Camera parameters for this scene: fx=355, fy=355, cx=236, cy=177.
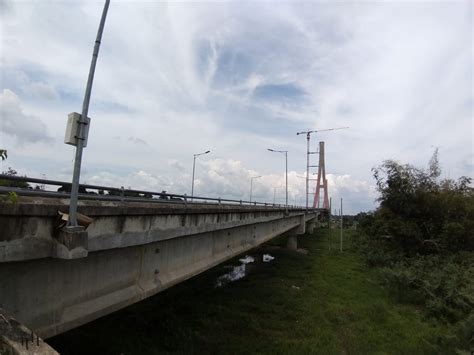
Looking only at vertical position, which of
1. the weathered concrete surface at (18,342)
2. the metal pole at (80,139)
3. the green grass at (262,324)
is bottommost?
the green grass at (262,324)

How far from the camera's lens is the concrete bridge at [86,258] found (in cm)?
546

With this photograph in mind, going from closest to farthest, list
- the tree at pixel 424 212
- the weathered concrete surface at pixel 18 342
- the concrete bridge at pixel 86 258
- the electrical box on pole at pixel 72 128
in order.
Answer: the weathered concrete surface at pixel 18 342 < the concrete bridge at pixel 86 258 < the electrical box on pole at pixel 72 128 < the tree at pixel 424 212

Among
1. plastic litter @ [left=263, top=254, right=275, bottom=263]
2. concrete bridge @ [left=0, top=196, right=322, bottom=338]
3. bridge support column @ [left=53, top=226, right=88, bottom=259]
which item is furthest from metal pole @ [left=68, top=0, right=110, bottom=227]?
plastic litter @ [left=263, top=254, right=275, bottom=263]

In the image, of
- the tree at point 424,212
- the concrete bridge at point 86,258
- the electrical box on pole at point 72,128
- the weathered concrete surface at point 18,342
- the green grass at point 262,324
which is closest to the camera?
the weathered concrete surface at point 18,342

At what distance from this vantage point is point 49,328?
6.07 m

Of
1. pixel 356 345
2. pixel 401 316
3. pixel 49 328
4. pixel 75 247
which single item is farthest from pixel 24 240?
pixel 401 316

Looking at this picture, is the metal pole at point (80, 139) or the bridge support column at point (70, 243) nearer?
the bridge support column at point (70, 243)

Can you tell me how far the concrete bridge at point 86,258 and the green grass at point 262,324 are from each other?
221 centimetres

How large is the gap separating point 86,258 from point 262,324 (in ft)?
27.3

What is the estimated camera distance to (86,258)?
7000 millimetres

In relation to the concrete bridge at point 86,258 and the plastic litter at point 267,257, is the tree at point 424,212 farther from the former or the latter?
the concrete bridge at point 86,258

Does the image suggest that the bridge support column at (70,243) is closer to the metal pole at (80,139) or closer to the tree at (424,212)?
the metal pole at (80,139)

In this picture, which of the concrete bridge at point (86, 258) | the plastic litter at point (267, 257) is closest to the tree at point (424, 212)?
the plastic litter at point (267, 257)

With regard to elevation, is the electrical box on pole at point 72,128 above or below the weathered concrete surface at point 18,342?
above
